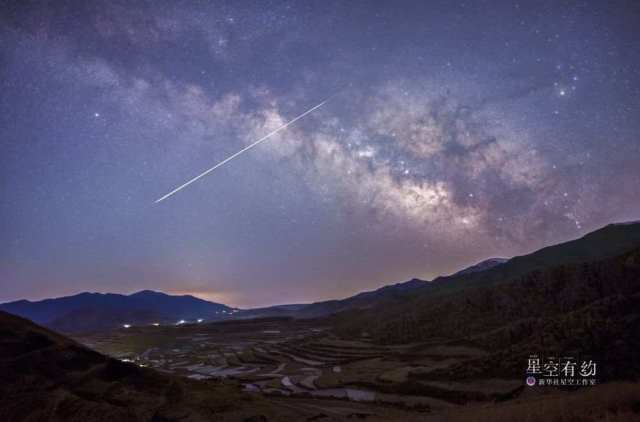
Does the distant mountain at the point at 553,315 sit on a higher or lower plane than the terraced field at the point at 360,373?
higher

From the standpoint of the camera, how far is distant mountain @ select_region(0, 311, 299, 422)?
14.0 m

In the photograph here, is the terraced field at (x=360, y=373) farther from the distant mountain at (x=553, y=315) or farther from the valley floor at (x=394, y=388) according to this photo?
the distant mountain at (x=553, y=315)

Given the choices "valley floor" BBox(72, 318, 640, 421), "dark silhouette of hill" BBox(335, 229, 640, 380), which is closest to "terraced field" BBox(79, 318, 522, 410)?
"valley floor" BBox(72, 318, 640, 421)

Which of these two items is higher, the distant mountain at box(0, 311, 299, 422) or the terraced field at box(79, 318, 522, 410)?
the distant mountain at box(0, 311, 299, 422)

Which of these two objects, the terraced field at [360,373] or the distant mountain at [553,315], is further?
the terraced field at [360,373]

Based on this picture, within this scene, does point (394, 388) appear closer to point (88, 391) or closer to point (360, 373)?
point (360, 373)

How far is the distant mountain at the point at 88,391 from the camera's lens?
14.0m

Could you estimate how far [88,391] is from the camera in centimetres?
1578

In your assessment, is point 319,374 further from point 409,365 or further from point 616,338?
point 616,338

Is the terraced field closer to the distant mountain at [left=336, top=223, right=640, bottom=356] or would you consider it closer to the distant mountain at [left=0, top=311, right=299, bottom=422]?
the distant mountain at [left=336, top=223, right=640, bottom=356]

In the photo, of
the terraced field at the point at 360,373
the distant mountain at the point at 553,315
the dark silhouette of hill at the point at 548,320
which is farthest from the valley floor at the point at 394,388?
the distant mountain at the point at 553,315

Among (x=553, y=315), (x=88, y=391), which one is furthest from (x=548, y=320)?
(x=88, y=391)

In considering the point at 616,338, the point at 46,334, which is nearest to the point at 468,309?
the point at 616,338

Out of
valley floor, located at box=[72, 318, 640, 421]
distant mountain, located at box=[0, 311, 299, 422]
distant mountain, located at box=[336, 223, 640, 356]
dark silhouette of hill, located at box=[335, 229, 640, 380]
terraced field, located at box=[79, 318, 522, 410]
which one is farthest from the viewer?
terraced field, located at box=[79, 318, 522, 410]
